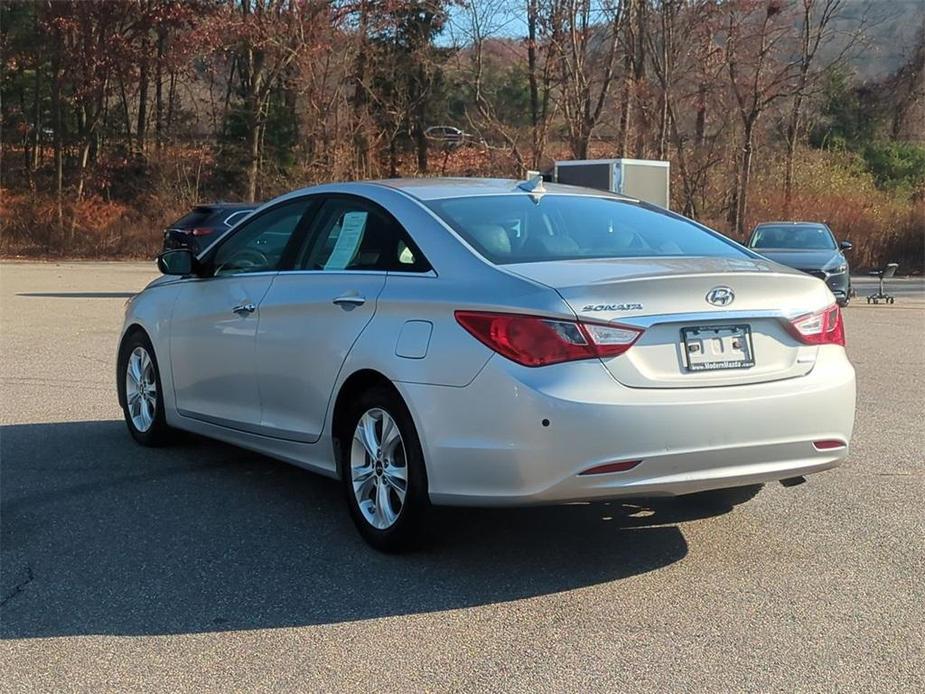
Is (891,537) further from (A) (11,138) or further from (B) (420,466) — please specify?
(A) (11,138)

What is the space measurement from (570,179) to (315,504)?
1622 cm

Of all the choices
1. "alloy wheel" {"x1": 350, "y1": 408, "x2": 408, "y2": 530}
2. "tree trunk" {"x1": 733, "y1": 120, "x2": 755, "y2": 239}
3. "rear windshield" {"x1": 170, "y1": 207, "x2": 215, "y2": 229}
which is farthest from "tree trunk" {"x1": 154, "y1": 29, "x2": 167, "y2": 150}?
"alloy wheel" {"x1": 350, "y1": 408, "x2": 408, "y2": 530}

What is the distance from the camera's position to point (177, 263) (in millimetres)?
6543

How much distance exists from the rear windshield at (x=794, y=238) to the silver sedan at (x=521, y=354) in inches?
564

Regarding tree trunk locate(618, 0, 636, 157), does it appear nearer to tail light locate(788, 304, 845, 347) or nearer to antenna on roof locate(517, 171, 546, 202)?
antenna on roof locate(517, 171, 546, 202)

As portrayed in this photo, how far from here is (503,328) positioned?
167 inches

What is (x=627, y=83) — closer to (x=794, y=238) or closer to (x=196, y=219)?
(x=794, y=238)

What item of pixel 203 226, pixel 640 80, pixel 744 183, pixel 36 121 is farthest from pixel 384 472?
pixel 36 121

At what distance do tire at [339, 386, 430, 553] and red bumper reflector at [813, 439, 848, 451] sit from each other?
5.58 feet

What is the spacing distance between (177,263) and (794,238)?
1526cm

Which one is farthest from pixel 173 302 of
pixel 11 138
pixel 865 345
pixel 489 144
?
pixel 11 138

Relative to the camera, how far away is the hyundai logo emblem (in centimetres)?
437

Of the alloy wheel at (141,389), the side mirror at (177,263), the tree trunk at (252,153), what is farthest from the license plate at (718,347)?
the tree trunk at (252,153)

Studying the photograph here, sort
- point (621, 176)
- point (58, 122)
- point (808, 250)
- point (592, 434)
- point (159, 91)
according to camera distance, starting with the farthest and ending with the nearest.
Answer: point (159, 91), point (58, 122), point (621, 176), point (808, 250), point (592, 434)
